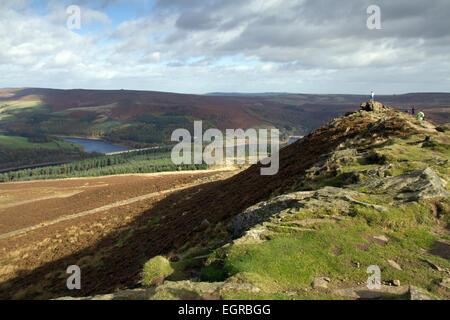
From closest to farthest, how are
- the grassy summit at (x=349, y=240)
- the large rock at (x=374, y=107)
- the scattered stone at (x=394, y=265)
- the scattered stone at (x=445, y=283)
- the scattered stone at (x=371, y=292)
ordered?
the scattered stone at (x=371, y=292), the scattered stone at (x=445, y=283), the grassy summit at (x=349, y=240), the scattered stone at (x=394, y=265), the large rock at (x=374, y=107)

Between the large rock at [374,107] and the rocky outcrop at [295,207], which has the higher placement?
the large rock at [374,107]

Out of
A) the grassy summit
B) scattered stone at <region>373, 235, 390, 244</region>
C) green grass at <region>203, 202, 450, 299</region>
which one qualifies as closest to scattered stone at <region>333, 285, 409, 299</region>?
the grassy summit

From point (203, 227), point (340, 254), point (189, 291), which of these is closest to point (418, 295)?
point (340, 254)

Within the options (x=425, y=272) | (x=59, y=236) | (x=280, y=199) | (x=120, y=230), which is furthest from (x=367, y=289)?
(x=59, y=236)

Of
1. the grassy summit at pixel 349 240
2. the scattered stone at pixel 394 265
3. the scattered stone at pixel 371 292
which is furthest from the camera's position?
the scattered stone at pixel 394 265

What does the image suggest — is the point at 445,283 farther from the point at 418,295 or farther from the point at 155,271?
the point at 155,271

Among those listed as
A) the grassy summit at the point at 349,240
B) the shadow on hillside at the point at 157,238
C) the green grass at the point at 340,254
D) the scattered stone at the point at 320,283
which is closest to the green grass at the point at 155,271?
the grassy summit at the point at 349,240

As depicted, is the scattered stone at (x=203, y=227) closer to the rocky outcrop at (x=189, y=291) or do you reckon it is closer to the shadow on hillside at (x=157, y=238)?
the shadow on hillside at (x=157, y=238)
